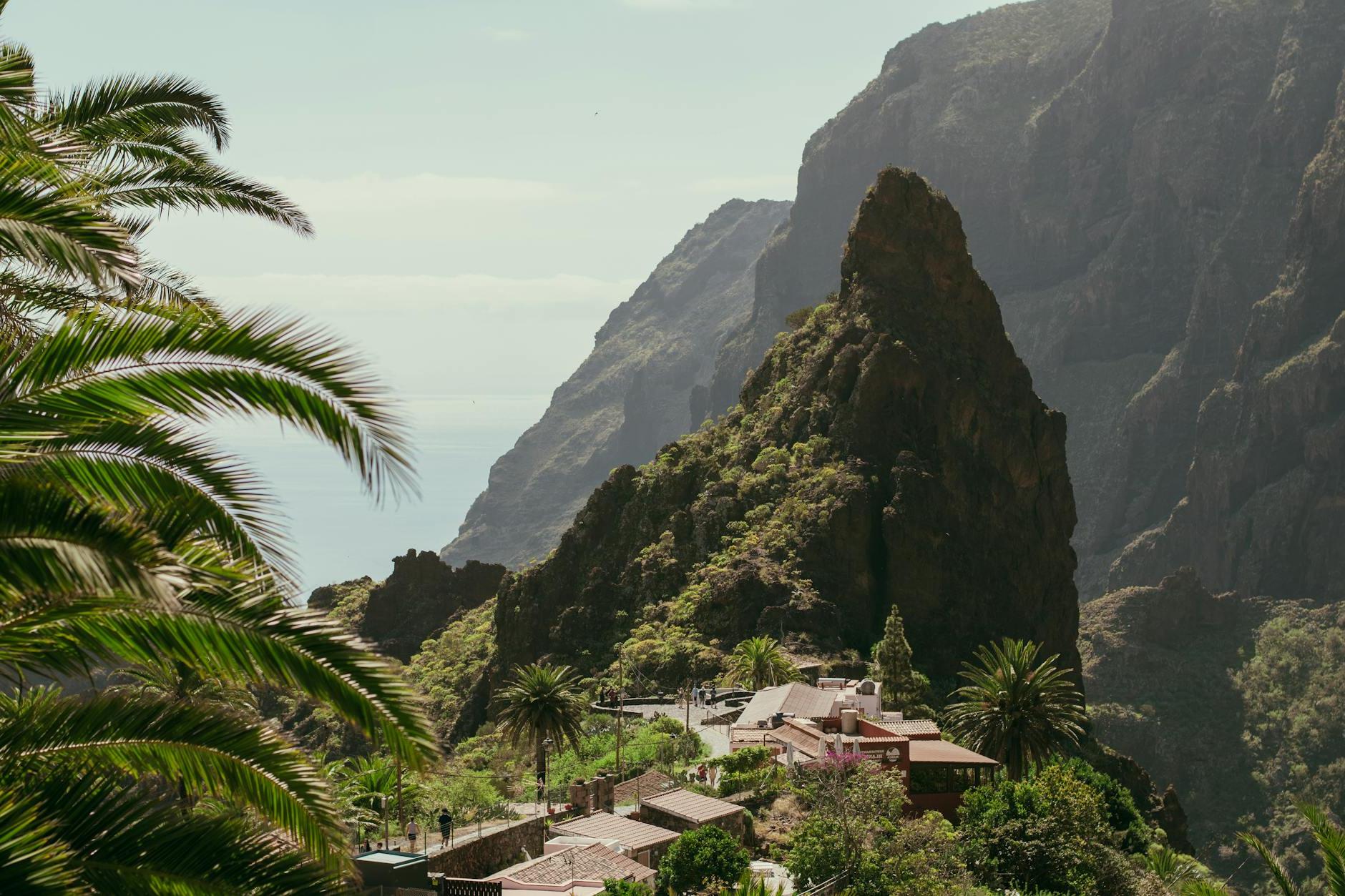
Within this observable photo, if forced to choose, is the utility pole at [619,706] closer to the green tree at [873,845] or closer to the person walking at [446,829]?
the green tree at [873,845]

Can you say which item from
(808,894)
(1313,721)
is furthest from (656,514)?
(1313,721)

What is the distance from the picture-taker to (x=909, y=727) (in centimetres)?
5859

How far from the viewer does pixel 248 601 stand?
10.4m

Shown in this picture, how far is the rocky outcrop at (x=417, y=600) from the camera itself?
136 m

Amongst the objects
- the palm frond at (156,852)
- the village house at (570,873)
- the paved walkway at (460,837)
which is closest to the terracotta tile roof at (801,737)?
the paved walkway at (460,837)

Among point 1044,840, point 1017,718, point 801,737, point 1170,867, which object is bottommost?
point 1170,867

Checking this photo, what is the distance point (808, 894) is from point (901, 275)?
A: 78.6 meters

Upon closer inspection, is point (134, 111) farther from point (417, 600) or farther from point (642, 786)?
point (417, 600)

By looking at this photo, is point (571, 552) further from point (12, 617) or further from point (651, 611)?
point (12, 617)

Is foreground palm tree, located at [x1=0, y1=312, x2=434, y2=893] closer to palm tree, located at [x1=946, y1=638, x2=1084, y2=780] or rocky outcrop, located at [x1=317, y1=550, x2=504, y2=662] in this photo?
palm tree, located at [x1=946, y1=638, x2=1084, y2=780]

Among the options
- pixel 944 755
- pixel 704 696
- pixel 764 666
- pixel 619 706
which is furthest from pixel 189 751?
pixel 704 696

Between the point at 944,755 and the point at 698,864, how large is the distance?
17.8 metres

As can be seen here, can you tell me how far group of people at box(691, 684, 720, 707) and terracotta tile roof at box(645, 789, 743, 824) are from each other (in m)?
31.4

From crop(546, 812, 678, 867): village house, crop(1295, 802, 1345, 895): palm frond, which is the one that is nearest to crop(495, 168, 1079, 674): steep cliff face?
crop(546, 812, 678, 867): village house
